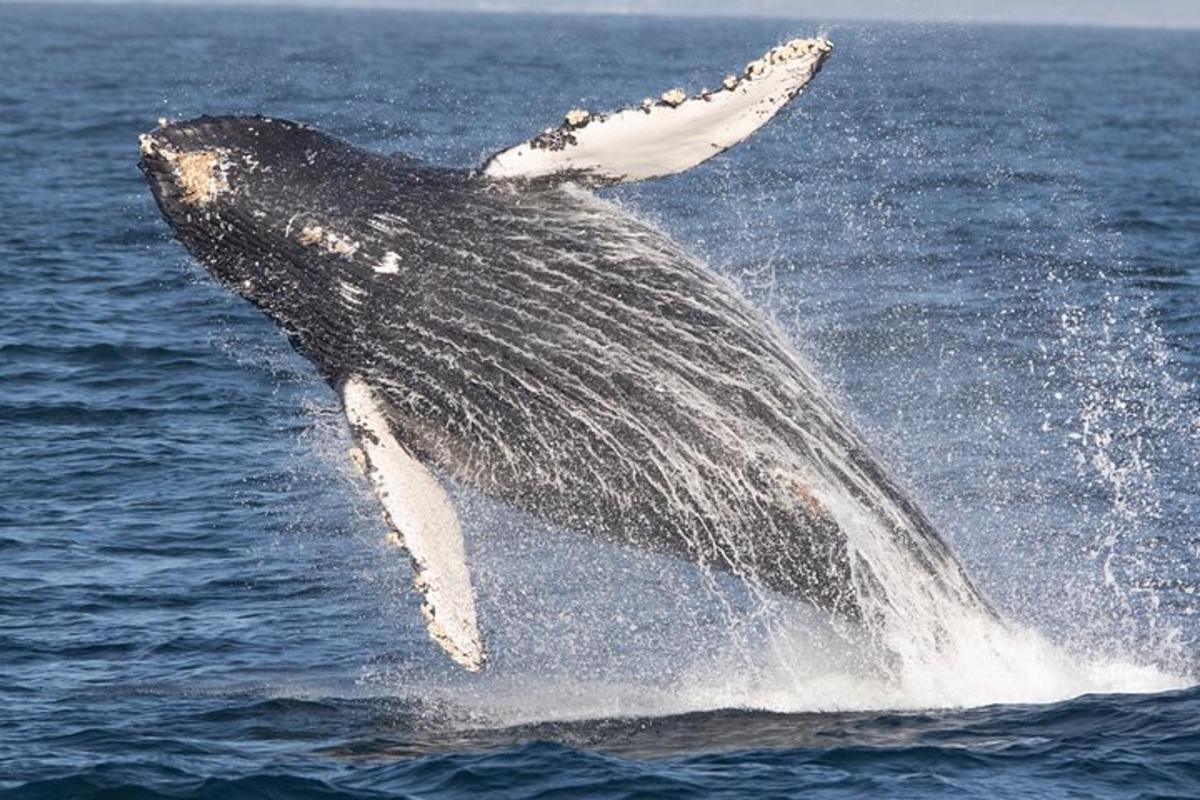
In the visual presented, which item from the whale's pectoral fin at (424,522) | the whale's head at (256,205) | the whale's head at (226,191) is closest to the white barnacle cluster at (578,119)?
the whale's head at (256,205)

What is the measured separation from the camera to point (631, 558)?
1667 cm

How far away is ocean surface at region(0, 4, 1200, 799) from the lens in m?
12.8

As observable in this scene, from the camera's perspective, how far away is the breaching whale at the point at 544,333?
1315 centimetres

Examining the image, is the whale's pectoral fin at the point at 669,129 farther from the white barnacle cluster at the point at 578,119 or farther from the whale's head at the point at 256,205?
the whale's head at the point at 256,205

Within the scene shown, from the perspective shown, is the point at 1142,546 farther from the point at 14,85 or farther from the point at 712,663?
the point at 14,85

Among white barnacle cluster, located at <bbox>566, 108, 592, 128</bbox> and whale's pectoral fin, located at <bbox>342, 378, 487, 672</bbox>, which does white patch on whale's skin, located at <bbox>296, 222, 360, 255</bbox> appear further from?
white barnacle cluster, located at <bbox>566, 108, 592, 128</bbox>

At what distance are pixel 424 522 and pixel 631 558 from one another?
12.5ft

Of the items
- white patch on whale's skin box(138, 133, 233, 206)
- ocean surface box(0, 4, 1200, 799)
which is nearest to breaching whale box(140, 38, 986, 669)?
white patch on whale's skin box(138, 133, 233, 206)

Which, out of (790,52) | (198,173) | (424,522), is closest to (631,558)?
(424,522)

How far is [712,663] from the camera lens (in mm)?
15062

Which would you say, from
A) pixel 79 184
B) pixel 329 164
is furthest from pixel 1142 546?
pixel 79 184

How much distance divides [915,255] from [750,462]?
1583 cm

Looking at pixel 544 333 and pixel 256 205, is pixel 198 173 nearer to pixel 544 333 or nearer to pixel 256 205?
pixel 256 205

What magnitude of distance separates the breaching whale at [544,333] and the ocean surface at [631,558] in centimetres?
130
